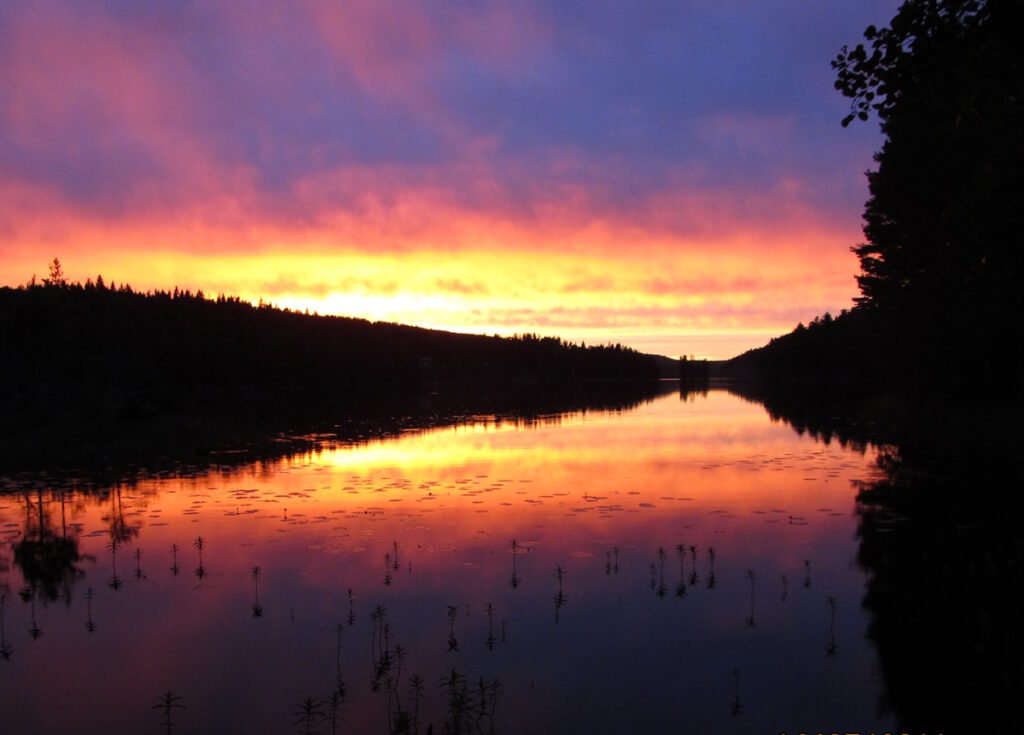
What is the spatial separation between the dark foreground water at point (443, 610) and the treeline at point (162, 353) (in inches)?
1314

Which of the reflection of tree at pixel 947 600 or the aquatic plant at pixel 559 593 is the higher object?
the reflection of tree at pixel 947 600

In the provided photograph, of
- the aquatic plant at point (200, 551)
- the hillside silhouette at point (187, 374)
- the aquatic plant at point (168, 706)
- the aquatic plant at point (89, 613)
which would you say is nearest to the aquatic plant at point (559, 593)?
the aquatic plant at point (168, 706)

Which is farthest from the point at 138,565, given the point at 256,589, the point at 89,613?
the point at 256,589

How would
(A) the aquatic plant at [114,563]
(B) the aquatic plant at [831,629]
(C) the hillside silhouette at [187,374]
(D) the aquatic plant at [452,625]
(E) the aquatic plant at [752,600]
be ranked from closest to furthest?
(B) the aquatic plant at [831,629] < (D) the aquatic plant at [452,625] < (E) the aquatic plant at [752,600] < (A) the aquatic plant at [114,563] < (C) the hillside silhouette at [187,374]

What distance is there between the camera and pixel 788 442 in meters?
38.8

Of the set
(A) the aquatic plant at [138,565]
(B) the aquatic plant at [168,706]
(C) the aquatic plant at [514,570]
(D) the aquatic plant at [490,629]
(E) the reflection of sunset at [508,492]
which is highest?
(E) the reflection of sunset at [508,492]

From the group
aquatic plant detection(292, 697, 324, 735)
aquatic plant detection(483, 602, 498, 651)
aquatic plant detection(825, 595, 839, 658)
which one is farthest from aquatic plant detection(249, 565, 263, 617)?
aquatic plant detection(825, 595, 839, 658)

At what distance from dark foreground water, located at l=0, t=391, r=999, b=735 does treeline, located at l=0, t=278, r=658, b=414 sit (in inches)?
1314

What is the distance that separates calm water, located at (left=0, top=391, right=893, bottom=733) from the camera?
901cm

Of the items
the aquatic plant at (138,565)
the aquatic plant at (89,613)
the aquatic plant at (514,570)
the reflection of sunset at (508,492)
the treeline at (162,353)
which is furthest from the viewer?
the treeline at (162,353)

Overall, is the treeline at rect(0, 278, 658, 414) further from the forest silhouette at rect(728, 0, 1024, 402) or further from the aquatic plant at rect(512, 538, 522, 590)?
the forest silhouette at rect(728, 0, 1024, 402)

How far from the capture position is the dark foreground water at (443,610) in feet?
29.5

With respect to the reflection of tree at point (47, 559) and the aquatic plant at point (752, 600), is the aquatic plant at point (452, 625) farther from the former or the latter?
the reflection of tree at point (47, 559)

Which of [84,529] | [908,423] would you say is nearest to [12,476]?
[84,529]
